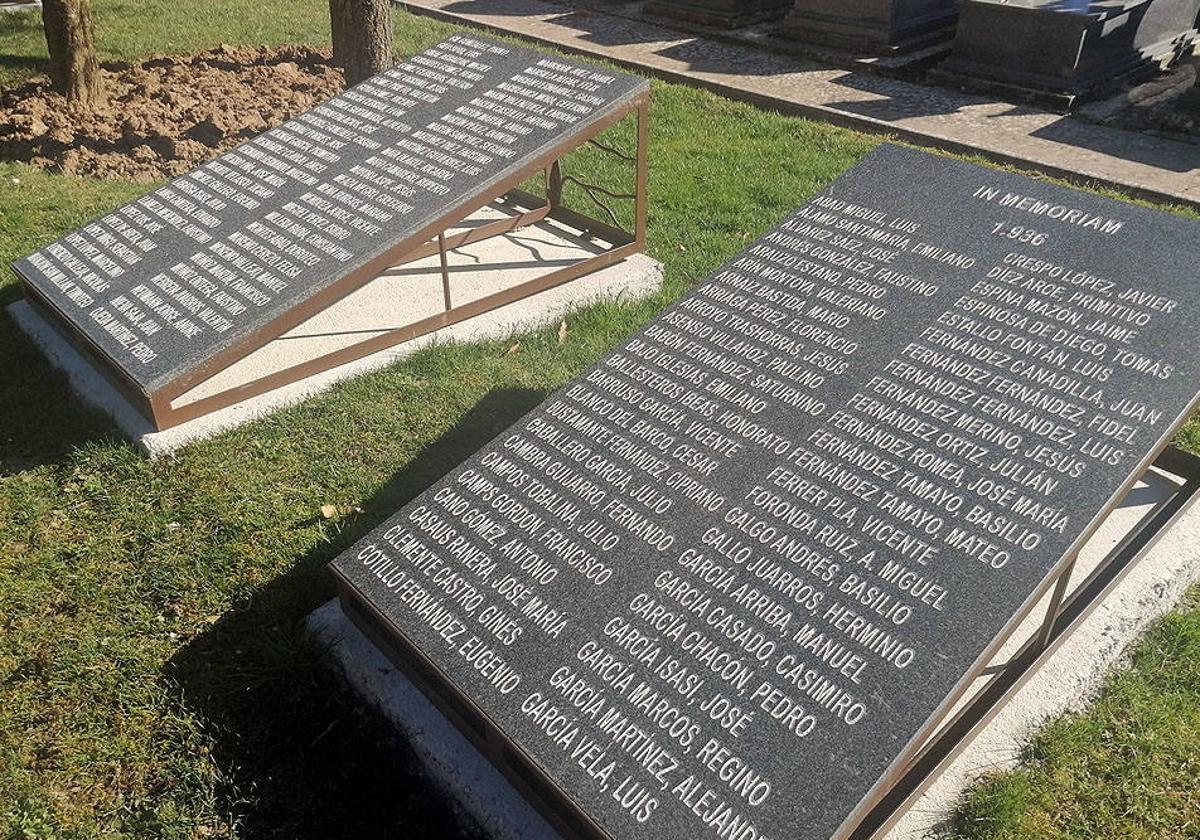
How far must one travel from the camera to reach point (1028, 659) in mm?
3018

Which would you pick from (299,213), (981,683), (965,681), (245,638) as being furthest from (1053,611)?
(299,213)

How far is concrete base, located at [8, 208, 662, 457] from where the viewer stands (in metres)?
4.49

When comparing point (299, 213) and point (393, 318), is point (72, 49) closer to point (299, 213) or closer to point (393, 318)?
point (299, 213)

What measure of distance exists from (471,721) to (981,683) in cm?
171

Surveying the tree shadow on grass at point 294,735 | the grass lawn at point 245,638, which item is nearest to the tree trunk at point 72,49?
the grass lawn at point 245,638

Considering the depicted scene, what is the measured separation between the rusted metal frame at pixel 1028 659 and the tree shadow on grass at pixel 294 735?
1.21 metres

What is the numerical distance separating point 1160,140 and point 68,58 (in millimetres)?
8990

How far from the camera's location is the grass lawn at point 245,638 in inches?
112

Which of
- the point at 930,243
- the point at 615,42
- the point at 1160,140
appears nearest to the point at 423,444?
the point at 930,243

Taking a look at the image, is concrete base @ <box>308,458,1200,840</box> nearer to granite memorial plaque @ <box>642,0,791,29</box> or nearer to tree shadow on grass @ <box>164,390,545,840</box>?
tree shadow on grass @ <box>164,390,545,840</box>

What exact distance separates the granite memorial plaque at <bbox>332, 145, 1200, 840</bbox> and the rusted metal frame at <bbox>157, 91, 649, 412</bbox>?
1.36 meters

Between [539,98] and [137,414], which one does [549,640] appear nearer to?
[137,414]

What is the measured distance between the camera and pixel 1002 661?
3.19m

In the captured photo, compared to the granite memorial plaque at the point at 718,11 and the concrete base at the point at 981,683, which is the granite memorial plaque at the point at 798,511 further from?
the granite memorial plaque at the point at 718,11
